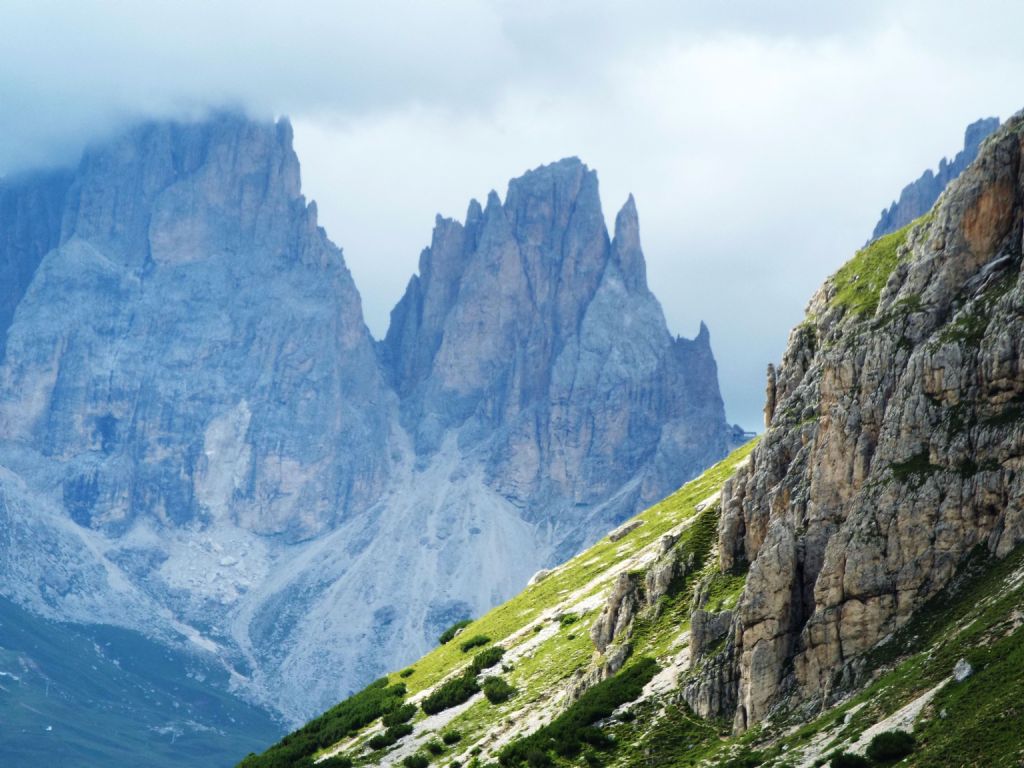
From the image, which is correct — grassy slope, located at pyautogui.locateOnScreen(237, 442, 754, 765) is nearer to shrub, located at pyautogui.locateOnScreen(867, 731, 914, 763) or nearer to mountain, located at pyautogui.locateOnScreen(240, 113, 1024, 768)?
mountain, located at pyautogui.locateOnScreen(240, 113, 1024, 768)

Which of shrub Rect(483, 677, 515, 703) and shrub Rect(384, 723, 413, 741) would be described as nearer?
shrub Rect(483, 677, 515, 703)

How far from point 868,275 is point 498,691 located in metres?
34.4

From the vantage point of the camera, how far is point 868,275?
Answer: 78.3 metres

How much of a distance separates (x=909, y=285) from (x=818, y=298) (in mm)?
14927

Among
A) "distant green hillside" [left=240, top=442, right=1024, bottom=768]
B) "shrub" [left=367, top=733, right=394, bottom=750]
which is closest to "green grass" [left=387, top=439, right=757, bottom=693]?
"distant green hillside" [left=240, top=442, right=1024, bottom=768]

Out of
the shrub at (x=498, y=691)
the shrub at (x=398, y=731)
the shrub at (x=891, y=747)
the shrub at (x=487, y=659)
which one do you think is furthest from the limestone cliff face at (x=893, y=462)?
the shrub at (x=487, y=659)

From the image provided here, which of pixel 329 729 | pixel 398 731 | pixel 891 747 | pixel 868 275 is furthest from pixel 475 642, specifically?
pixel 891 747

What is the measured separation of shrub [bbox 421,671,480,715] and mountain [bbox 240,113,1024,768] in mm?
5086

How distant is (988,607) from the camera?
54281 mm

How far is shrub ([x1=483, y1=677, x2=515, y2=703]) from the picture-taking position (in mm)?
87062

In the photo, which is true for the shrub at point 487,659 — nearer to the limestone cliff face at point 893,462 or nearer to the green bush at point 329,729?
the green bush at point 329,729

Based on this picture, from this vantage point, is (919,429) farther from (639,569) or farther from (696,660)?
(639,569)

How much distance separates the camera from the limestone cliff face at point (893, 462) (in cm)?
5909

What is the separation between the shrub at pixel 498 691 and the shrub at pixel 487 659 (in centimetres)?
550
